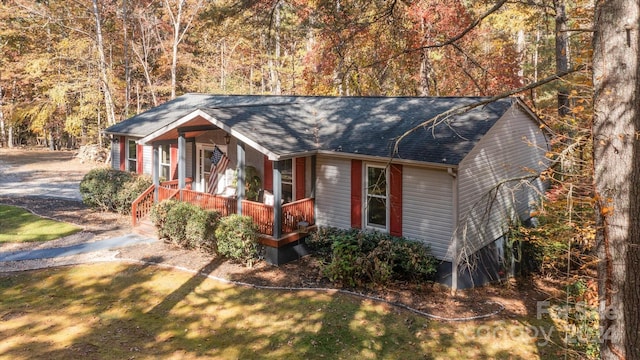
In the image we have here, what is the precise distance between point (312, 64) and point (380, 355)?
73.7 feet

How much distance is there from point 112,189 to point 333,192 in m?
10.1

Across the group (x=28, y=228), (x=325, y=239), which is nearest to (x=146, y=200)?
(x=28, y=228)

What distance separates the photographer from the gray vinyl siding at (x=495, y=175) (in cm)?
1154

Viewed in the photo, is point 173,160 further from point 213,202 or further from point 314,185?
point 314,185

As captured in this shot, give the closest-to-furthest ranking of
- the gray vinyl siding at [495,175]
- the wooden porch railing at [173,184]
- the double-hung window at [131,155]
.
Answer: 1. the gray vinyl siding at [495,175]
2. the wooden porch railing at [173,184]
3. the double-hung window at [131,155]

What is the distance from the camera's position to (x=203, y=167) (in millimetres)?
17781

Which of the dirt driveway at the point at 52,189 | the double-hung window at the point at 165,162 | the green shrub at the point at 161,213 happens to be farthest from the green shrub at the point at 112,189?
the green shrub at the point at 161,213

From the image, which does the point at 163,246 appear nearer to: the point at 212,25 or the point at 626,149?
the point at 212,25

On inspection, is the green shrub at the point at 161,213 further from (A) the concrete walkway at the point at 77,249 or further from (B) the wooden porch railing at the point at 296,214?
(B) the wooden porch railing at the point at 296,214

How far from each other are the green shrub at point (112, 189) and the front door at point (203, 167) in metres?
1.98

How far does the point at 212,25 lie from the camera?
12.7 meters

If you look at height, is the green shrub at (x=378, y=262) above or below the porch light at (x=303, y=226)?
below

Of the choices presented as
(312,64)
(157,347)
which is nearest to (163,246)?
(157,347)

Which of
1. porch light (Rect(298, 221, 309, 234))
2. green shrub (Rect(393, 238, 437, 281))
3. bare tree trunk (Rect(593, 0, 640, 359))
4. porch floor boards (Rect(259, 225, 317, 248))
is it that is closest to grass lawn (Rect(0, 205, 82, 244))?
porch floor boards (Rect(259, 225, 317, 248))
